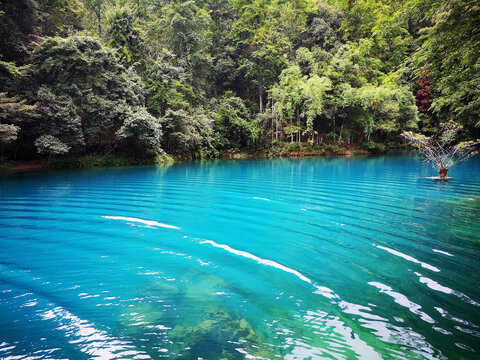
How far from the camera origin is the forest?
1559cm

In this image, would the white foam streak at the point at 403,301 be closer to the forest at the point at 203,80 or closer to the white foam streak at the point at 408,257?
the white foam streak at the point at 408,257

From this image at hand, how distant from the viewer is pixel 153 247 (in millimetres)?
3875

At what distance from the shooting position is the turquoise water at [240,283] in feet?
6.17

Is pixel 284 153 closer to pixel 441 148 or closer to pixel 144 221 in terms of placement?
pixel 441 148

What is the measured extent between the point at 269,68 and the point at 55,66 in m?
22.2

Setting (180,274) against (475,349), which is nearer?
(475,349)

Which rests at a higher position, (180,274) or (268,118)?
(268,118)

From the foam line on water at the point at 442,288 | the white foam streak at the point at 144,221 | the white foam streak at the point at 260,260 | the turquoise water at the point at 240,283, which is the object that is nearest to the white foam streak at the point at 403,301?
the turquoise water at the point at 240,283

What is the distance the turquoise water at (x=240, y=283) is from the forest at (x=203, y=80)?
346 cm

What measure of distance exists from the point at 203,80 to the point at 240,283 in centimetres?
3011

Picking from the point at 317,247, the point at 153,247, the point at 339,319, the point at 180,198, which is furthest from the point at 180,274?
the point at 180,198

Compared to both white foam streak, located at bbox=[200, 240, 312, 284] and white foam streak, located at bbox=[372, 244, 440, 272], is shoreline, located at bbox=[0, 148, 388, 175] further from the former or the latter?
white foam streak, located at bbox=[372, 244, 440, 272]

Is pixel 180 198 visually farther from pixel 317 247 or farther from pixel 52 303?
pixel 52 303

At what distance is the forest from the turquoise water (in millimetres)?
3462
